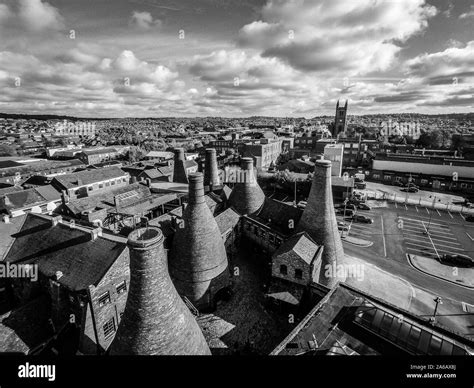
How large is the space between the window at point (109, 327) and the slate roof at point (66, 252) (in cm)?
301

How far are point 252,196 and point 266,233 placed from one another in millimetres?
4140

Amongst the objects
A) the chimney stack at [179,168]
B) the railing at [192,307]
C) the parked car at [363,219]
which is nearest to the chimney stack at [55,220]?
the railing at [192,307]

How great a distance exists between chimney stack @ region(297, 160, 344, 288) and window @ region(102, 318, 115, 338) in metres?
14.5

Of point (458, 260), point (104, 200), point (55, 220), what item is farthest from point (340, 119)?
point (55, 220)

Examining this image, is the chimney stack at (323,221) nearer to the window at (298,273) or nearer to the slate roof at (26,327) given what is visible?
the window at (298,273)

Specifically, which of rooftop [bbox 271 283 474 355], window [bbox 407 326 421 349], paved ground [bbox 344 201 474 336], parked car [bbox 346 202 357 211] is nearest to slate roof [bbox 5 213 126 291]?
rooftop [bbox 271 283 474 355]

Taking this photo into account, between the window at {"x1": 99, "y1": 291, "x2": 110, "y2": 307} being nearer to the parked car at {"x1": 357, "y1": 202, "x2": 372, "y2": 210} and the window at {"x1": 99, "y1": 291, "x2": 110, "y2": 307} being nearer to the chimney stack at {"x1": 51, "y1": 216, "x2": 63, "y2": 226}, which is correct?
the chimney stack at {"x1": 51, "y1": 216, "x2": 63, "y2": 226}

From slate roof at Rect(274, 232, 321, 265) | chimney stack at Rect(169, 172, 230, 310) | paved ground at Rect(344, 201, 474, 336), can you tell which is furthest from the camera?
paved ground at Rect(344, 201, 474, 336)

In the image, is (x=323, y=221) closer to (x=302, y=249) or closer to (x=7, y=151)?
(x=302, y=249)

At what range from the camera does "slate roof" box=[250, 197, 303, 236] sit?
2244 centimetres

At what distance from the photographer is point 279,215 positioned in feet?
77.5

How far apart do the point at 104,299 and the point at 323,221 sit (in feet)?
50.0

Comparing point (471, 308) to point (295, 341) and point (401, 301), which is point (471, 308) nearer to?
point (401, 301)

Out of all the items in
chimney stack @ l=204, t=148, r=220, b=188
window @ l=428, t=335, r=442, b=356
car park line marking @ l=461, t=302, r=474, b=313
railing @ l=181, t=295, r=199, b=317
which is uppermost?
chimney stack @ l=204, t=148, r=220, b=188
